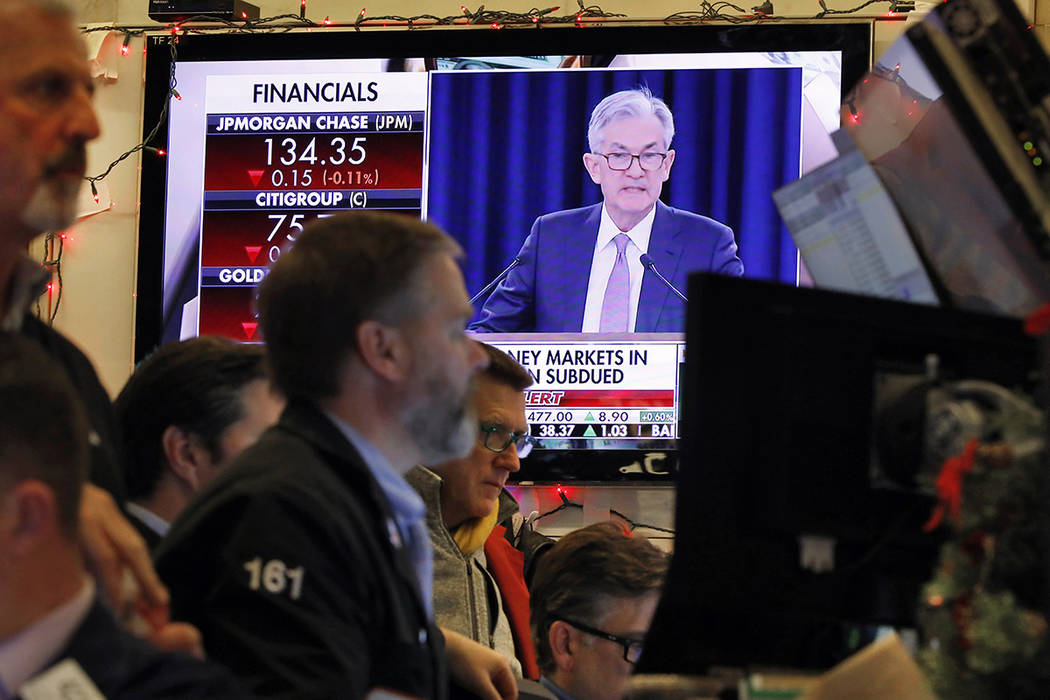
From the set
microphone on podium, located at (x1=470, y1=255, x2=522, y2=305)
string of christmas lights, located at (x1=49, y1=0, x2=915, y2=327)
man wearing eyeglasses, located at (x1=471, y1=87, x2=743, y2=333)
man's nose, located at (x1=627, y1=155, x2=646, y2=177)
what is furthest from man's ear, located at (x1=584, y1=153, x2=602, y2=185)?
string of christmas lights, located at (x1=49, y1=0, x2=915, y2=327)

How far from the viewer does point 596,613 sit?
281 cm

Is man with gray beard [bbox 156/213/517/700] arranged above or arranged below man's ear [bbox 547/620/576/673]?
above

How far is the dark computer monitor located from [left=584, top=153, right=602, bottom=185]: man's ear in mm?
3825

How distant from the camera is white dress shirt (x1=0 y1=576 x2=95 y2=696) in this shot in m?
1.27

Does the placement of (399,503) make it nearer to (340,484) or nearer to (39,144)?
(340,484)

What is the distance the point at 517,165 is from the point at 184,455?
3.09 meters

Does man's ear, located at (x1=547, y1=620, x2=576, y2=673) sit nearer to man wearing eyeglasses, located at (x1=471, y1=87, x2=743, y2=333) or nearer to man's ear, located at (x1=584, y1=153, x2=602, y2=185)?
man wearing eyeglasses, located at (x1=471, y1=87, x2=743, y2=333)

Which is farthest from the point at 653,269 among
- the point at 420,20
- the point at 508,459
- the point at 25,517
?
the point at 25,517

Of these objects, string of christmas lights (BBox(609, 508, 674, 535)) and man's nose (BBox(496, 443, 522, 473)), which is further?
string of christmas lights (BBox(609, 508, 674, 535))

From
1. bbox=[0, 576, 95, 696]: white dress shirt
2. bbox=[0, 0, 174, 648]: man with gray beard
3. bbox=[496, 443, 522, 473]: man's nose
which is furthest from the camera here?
bbox=[496, 443, 522, 473]: man's nose

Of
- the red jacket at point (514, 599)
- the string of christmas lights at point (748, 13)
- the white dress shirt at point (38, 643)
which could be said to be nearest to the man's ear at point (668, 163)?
the string of christmas lights at point (748, 13)

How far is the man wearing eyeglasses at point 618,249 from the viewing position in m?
5.20

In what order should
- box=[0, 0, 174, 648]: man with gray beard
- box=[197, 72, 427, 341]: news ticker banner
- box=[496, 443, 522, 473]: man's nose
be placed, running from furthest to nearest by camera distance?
box=[197, 72, 427, 341]: news ticker banner → box=[496, 443, 522, 473]: man's nose → box=[0, 0, 174, 648]: man with gray beard

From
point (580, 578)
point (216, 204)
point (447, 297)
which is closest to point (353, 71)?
point (216, 204)
